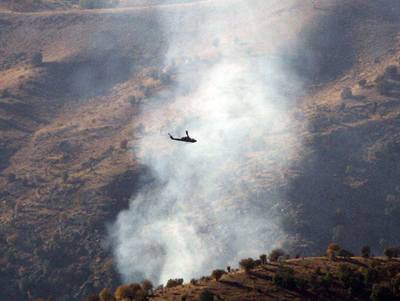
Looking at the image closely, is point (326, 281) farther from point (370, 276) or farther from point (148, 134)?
point (148, 134)

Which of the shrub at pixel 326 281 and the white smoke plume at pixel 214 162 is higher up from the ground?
the shrub at pixel 326 281

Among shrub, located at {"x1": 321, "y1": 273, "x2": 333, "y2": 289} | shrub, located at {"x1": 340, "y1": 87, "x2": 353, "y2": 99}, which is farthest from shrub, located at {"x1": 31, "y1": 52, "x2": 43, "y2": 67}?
shrub, located at {"x1": 321, "y1": 273, "x2": 333, "y2": 289}

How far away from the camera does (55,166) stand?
5000 inches

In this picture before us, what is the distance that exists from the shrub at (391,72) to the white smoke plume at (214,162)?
19.8 m

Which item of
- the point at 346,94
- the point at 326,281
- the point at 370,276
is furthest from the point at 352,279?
the point at 346,94

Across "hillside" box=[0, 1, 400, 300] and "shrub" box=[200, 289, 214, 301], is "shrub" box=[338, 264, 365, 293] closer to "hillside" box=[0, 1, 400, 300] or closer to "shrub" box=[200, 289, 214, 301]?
"hillside" box=[0, 1, 400, 300]

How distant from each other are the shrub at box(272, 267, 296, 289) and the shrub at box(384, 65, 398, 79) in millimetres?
86117

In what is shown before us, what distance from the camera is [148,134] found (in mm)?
133250

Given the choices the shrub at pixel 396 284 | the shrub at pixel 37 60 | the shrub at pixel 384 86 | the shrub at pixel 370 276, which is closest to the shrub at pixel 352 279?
the shrub at pixel 370 276

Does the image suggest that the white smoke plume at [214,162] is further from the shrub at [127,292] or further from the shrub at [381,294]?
the shrub at [381,294]

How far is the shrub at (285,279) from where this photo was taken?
6456 centimetres

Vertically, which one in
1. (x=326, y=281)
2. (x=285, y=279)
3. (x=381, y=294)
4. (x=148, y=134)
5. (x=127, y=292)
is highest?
(x=381, y=294)

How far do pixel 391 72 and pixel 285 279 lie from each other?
89171 millimetres

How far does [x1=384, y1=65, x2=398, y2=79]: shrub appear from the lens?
14112cm
